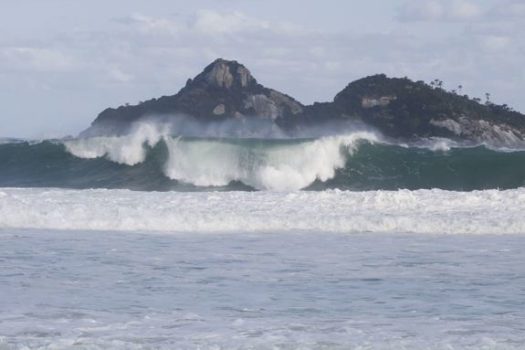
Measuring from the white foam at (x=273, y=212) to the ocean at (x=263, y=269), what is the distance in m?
0.04

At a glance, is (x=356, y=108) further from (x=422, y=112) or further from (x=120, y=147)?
(x=120, y=147)

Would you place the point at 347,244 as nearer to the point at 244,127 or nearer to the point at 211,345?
the point at 211,345

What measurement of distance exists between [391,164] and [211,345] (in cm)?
2067

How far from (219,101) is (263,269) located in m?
40.4

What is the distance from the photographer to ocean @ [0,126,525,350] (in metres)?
8.25

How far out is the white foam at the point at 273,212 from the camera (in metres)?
16.0

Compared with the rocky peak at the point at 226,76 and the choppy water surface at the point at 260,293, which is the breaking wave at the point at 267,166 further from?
the rocky peak at the point at 226,76

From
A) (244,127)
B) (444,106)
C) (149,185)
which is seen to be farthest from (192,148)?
(244,127)

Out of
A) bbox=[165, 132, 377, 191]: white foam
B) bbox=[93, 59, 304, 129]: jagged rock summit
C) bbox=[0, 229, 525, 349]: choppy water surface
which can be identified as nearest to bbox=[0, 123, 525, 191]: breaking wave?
bbox=[165, 132, 377, 191]: white foam

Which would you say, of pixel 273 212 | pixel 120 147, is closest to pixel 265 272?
pixel 273 212

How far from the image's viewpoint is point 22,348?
765 centimetres

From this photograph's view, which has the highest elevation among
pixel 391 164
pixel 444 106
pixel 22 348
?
pixel 444 106

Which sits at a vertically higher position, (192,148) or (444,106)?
(444,106)

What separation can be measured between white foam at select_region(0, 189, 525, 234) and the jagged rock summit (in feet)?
95.5
